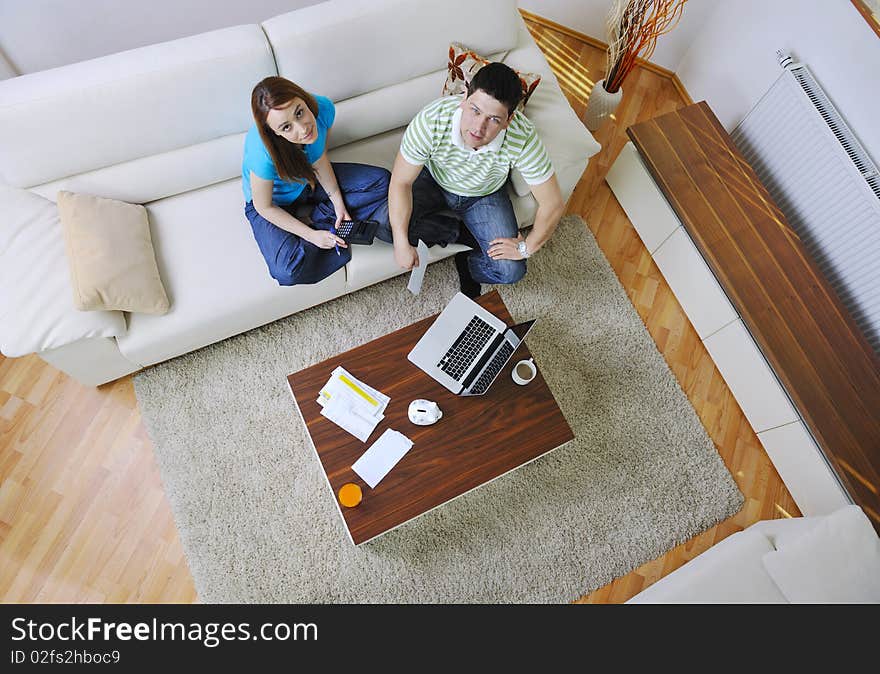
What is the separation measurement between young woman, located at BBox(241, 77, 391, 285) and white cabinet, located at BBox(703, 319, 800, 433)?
1.50m

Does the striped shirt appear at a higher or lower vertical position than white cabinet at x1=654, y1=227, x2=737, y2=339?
higher

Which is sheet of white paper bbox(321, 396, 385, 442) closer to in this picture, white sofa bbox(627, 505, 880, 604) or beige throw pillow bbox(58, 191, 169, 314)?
beige throw pillow bbox(58, 191, 169, 314)

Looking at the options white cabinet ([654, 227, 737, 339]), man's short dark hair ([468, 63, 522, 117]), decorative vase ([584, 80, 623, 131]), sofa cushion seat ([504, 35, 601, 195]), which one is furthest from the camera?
decorative vase ([584, 80, 623, 131])

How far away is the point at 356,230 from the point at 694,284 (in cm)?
146

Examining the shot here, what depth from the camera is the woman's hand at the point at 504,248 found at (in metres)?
2.14

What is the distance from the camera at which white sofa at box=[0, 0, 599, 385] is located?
1781 millimetres

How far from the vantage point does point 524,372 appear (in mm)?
1961

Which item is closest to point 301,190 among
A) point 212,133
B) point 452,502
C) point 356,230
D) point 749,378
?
point 356,230

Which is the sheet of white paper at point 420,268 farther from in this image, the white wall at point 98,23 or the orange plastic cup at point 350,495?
the white wall at point 98,23

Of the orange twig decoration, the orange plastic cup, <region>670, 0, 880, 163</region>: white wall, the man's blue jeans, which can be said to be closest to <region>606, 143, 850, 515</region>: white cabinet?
the orange twig decoration

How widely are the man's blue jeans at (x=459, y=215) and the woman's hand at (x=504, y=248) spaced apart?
0.03m

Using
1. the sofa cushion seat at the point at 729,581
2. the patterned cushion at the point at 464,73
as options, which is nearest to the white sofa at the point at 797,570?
the sofa cushion seat at the point at 729,581

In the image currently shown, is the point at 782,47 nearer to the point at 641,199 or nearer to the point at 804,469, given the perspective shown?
the point at 641,199

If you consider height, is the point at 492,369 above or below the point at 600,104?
below
